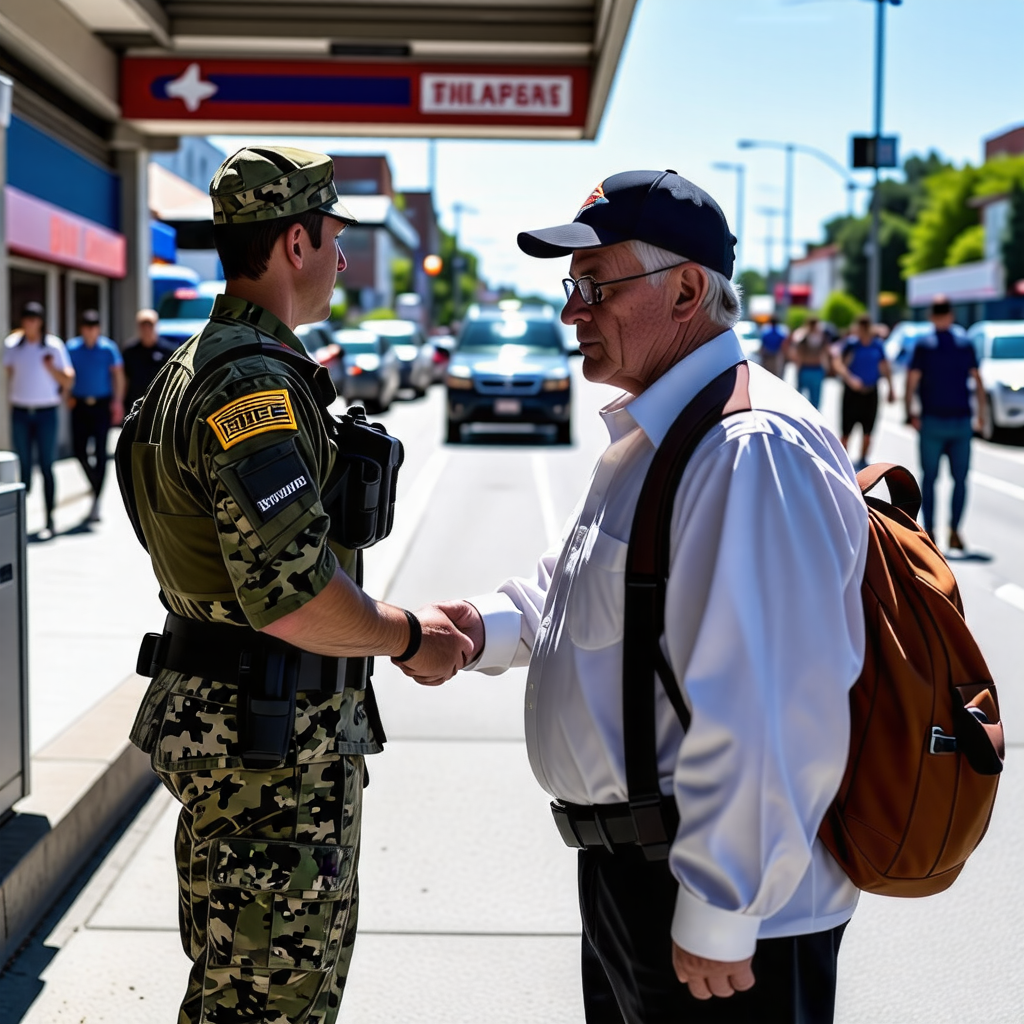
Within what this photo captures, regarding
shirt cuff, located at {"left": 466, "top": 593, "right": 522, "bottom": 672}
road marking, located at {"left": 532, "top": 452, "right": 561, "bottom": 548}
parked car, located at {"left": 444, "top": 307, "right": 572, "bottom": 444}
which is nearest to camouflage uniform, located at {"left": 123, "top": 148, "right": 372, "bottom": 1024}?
shirt cuff, located at {"left": 466, "top": 593, "right": 522, "bottom": 672}

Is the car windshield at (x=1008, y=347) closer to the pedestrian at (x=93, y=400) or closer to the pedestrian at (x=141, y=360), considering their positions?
the pedestrian at (x=141, y=360)

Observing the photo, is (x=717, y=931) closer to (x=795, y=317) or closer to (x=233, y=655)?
(x=233, y=655)

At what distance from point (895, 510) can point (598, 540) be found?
1.78 feet

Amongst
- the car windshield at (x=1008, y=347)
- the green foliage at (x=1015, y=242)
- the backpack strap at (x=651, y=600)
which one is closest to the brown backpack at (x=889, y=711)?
the backpack strap at (x=651, y=600)

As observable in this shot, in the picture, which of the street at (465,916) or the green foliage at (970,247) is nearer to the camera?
the street at (465,916)

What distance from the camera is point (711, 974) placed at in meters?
2.04

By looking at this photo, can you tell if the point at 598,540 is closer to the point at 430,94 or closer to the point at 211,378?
the point at 211,378

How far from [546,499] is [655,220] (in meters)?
12.3

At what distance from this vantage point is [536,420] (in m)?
20.3

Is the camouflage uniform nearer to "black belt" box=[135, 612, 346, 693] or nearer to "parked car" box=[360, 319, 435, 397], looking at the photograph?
"black belt" box=[135, 612, 346, 693]

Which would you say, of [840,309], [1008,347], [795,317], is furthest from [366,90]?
[795,317]

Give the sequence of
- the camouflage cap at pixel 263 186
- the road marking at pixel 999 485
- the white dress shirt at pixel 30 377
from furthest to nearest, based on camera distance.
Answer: the road marking at pixel 999 485 < the white dress shirt at pixel 30 377 < the camouflage cap at pixel 263 186

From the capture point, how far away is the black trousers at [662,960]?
2.17 metres

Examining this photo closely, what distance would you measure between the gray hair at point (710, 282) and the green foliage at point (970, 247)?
83.7 metres
